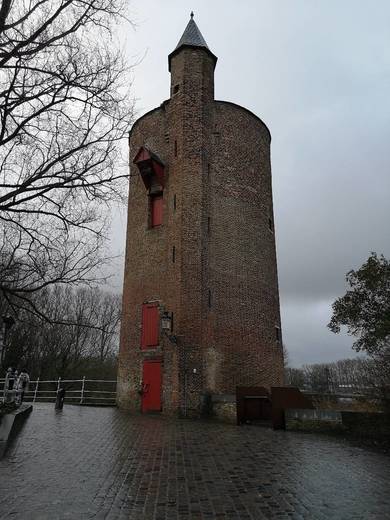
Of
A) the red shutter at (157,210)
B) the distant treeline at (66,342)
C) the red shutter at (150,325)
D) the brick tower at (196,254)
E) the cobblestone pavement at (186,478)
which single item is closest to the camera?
the cobblestone pavement at (186,478)

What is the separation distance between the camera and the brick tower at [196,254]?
16141 mm

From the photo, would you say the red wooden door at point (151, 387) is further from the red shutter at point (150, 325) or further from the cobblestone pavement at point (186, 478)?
the cobblestone pavement at point (186, 478)

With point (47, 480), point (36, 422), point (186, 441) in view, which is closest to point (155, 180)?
point (36, 422)

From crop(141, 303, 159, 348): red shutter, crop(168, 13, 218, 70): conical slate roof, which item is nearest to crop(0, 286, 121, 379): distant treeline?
crop(141, 303, 159, 348): red shutter

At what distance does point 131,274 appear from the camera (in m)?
19.2

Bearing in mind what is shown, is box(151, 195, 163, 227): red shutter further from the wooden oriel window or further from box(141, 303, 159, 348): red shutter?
box(141, 303, 159, 348): red shutter

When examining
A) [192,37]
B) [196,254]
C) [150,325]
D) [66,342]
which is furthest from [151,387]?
[66,342]

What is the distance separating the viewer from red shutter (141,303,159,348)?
17109 mm

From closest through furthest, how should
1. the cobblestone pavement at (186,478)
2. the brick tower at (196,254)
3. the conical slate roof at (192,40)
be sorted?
the cobblestone pavement at (186,478) → the brick tower at (196,254) → the conical slate roof at (192,40)

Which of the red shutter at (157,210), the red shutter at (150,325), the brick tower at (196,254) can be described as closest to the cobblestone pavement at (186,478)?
the brick tower at (196,254)

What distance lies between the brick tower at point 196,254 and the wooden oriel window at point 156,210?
0.05 metres

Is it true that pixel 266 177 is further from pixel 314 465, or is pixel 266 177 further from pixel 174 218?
pixel 314 465

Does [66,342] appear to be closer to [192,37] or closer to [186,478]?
[192,37]

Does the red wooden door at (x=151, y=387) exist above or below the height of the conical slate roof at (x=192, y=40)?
below
